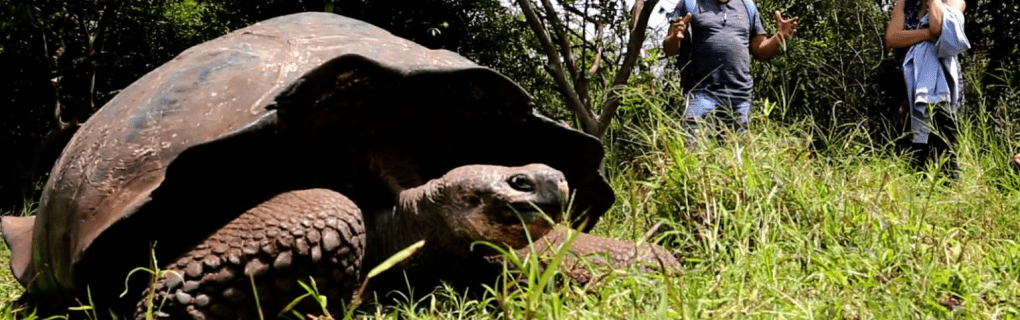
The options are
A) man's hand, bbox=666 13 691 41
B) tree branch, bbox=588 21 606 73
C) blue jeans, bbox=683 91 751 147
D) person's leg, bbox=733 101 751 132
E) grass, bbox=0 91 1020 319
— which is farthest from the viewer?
tree branch, bbox=588 21 606 73

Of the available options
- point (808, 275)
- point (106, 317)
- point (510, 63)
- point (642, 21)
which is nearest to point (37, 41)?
point (510, 63)

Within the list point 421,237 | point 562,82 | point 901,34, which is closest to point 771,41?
point 901,34

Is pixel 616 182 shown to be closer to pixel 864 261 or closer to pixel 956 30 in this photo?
pixel 956 30

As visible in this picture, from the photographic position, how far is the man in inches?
147

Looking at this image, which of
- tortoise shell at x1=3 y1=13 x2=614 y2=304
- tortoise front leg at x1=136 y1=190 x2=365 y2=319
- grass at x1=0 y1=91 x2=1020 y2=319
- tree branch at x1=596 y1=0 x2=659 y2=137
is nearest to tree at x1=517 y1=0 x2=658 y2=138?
tree branch at x1=596 y1=0 x2=659 y2=137

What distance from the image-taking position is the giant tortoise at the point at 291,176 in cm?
199

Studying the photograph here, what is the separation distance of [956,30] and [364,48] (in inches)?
95.3

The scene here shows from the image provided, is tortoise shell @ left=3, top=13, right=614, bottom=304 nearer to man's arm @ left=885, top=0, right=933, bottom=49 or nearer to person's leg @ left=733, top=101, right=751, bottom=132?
person's leg @ left=733, top=101, right=751, bottom=132

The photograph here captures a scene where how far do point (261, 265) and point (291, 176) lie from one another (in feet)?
1.25

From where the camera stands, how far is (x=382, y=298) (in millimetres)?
2326

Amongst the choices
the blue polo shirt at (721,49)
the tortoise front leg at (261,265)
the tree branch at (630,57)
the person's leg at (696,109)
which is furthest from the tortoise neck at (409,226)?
the tree branch at (630,57)

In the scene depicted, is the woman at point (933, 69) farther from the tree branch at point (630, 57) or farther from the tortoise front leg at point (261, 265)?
the tortoise front leg at point (261, 265)

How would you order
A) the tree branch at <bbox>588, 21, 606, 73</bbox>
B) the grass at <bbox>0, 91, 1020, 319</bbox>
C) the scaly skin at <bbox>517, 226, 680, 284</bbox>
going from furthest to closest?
the tree branch at <bbox>588, 21, 606, 73</bbox>, the scaly skin at <bbox>517, 226, 680, 284</bbox>, the grass at <bbox>0, 91, 1020, 319</bbox>

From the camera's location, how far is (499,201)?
2.03m
